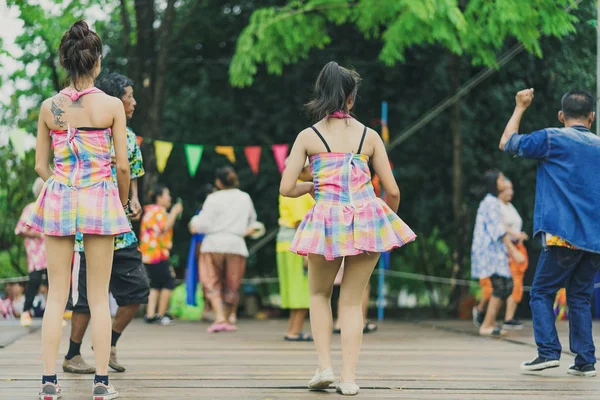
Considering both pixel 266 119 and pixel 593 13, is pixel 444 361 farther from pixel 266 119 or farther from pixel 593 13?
pixel 266 119

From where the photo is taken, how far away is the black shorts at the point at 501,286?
9.55 meters

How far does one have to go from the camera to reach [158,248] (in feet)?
37.5

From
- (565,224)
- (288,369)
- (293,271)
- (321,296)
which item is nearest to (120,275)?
(288,369)

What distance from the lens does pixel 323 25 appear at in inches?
485

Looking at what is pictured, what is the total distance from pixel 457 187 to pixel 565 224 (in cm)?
712

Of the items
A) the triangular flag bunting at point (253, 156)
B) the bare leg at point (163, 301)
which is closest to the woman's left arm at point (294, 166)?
the bare leg at point (163, 301)

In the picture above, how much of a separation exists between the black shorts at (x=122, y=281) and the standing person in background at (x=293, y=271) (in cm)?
286

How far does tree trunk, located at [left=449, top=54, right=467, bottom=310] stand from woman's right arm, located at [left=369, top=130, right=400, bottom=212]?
7845 mm

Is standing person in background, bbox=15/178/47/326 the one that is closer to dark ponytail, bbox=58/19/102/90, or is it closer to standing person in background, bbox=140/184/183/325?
standing person in background, bbox=140/184/183/325

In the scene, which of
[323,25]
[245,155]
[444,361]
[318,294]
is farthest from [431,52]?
[318,294]

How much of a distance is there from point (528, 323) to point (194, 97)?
5362 millimetres

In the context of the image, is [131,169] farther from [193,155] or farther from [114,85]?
[193,155]

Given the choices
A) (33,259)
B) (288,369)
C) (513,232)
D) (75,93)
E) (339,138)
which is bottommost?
(288,369)

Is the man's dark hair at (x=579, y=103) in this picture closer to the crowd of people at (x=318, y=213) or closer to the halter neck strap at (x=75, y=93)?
the crowd of people at (x=318, y=213)
